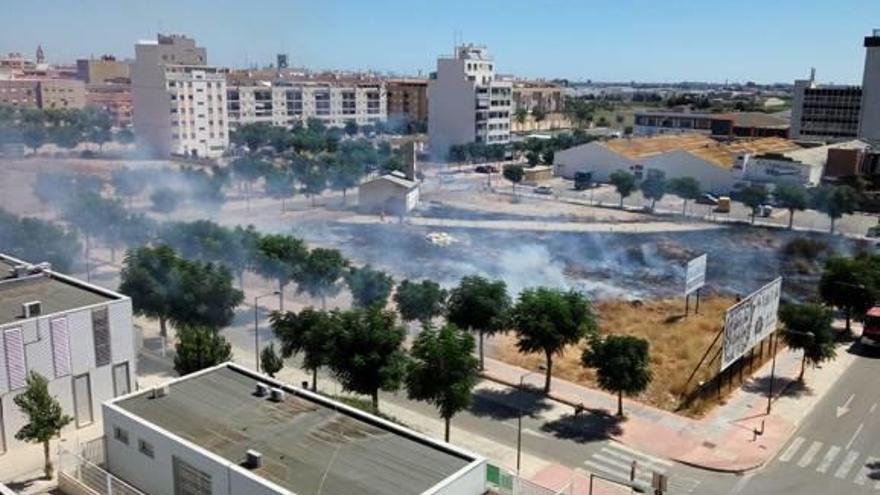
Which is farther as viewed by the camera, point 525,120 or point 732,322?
point 525,120

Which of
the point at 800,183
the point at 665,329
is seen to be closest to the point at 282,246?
the point at 665,329

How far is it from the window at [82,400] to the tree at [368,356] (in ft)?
19.8

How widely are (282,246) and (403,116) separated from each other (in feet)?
294

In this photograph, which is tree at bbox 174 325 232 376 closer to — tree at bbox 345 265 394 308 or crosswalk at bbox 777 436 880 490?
tree at bbox 345 265 394 308

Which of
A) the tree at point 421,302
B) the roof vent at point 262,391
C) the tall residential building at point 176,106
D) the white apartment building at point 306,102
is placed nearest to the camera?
the roof vent at point 262,391

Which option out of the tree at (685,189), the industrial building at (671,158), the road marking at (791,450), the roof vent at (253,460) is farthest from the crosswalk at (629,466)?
the industrial building at (671,158)

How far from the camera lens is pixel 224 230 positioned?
105 ft

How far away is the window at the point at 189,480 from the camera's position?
42.1 feet

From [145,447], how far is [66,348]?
5.94m

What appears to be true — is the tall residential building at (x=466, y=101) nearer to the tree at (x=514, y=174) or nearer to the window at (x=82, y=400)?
the tree at (x=514, y=174)

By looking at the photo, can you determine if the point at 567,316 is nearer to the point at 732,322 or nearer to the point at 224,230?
the point at 732,322

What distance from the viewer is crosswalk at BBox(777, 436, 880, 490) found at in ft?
58.7

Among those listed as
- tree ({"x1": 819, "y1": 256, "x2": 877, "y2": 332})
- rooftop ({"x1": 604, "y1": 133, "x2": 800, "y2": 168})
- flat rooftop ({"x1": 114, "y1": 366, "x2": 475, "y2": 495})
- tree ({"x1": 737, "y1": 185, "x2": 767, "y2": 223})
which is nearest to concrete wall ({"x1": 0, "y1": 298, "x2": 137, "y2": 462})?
flat rooftop ({"x1": 114, "y1": 366, "x2": 475, "y2": 495})

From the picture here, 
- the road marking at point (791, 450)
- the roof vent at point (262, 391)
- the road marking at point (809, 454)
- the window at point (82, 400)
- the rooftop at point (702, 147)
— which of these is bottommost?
the road marking at point (791, 450)
